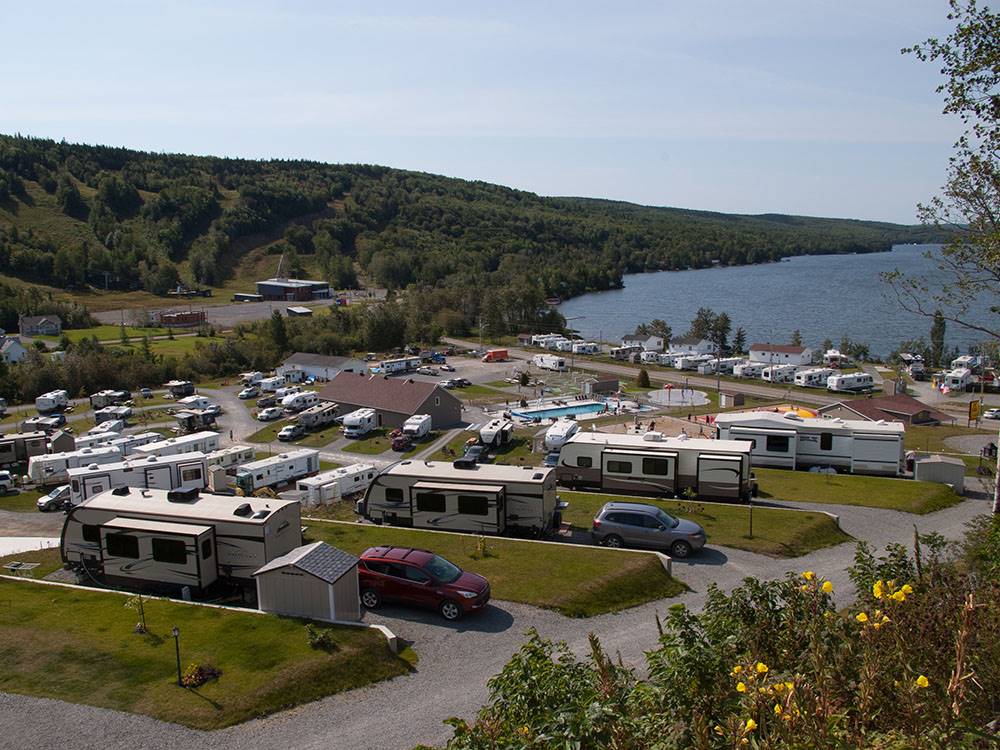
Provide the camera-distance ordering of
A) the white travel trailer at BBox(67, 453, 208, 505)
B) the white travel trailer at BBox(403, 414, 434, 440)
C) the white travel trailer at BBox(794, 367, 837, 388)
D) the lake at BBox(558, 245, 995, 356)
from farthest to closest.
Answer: the lake at BBox(558, 245, 995, 356), the white travel trailer at BBox(794, 367, 837, 388), the white travel trailer at BBox(403, 414, 434, 440), the white travel trailer at BBox(67, 453, 208, 505)

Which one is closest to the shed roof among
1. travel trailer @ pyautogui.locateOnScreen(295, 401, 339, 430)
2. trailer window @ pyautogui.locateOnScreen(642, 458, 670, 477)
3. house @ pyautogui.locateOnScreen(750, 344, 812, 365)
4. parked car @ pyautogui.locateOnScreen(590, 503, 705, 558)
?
parked car @ pyautogui.locateOnScreen(590, 503, 705, 558)

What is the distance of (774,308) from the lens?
12975cm

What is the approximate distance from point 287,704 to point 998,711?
32.8 feet

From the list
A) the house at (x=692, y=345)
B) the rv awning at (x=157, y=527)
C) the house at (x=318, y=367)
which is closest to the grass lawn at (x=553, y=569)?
the rv awning at (x=157, y=527)

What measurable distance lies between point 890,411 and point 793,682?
45007mm

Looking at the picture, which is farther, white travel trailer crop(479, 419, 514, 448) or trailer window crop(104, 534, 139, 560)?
white travel trailer crop(479, 419, 514, 448)

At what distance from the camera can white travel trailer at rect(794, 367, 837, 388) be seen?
213 feet

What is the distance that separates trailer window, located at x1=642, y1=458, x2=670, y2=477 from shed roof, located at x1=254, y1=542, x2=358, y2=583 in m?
12.2

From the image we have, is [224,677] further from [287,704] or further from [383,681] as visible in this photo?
[383,681]

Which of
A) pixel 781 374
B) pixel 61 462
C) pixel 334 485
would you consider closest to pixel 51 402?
pixel 61 462

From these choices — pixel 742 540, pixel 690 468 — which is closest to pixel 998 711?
pixel 742 540

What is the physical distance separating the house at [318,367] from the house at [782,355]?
126 feet

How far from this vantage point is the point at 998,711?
623cm

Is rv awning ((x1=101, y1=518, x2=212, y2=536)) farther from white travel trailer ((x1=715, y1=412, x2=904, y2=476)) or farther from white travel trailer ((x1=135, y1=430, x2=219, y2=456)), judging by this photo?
white travel trailer ((x1=715, y1=412, x2=904, y2=476))
